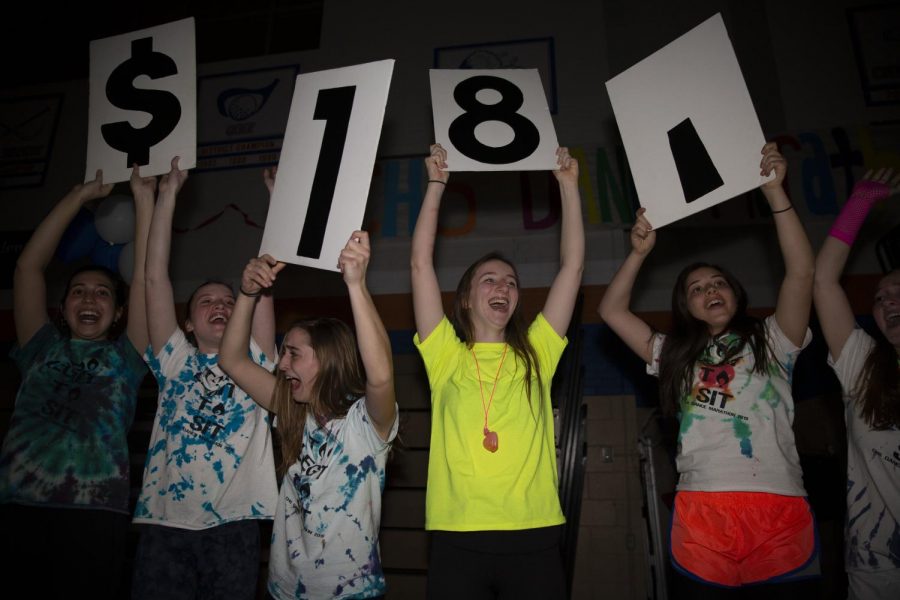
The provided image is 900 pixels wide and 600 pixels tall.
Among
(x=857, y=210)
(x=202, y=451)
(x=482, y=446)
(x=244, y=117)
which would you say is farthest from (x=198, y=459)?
(x=244, y=117)

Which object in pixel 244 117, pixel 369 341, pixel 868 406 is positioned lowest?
pixel 868 406

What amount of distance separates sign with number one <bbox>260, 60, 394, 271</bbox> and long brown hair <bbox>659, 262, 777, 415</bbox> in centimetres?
116

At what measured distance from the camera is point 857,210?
6.89 ft

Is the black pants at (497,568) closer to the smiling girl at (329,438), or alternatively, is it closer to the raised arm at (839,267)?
the smiling girl at (329,438)

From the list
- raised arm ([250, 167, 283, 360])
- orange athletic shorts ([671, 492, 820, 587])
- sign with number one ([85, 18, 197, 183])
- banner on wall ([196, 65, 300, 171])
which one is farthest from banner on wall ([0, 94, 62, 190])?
orange athletic shorts ([671, 492, 820, 587])

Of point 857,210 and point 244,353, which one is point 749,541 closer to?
point 857,210

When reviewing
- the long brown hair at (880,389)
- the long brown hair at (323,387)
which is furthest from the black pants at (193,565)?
the long brown hair at (880,389)

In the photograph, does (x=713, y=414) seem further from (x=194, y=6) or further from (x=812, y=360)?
(x=194, y=6)

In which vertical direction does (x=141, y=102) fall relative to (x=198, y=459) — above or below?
above

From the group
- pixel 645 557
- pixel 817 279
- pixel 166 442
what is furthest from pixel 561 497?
pixel 645 557

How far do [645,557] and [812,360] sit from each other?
1595mm

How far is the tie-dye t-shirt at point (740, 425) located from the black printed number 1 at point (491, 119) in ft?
3.19

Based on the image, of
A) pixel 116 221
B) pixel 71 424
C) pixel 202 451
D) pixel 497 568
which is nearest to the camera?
pixel 497 568

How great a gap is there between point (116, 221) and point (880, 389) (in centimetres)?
395
